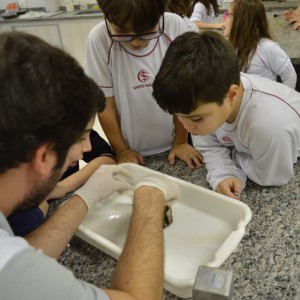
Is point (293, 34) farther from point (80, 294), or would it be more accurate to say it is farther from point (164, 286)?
point (80, 294)

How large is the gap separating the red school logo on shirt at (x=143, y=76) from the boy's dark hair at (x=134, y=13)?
0.64 ft

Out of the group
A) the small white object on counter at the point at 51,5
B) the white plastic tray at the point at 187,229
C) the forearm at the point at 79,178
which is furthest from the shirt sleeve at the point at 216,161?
the small white object on counter at the point at 51,5

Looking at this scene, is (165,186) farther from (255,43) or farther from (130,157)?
(255,43)

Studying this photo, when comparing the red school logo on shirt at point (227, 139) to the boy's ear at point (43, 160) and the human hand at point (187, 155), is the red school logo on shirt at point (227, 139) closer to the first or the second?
the human hand at point (187, 155)

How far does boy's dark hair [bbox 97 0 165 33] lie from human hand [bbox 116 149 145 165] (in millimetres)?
439

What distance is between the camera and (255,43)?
1990 mm

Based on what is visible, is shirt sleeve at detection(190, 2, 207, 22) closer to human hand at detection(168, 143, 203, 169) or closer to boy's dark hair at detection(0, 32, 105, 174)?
human hand at detection(168, 143, 203, 169)

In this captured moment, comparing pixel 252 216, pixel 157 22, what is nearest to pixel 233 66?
pixel 157 22

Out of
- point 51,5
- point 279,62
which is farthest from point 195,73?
point 51,5

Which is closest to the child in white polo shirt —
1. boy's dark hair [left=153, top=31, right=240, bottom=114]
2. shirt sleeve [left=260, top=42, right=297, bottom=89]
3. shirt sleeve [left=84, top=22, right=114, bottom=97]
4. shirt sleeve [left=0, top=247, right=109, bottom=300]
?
boy's dark hair [left=153, top=31, right=240, bottom=114]

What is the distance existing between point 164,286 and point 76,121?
1.27 feet

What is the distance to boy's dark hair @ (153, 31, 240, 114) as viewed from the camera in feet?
2.90

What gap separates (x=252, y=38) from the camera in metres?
1.99

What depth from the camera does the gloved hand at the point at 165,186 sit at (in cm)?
87
